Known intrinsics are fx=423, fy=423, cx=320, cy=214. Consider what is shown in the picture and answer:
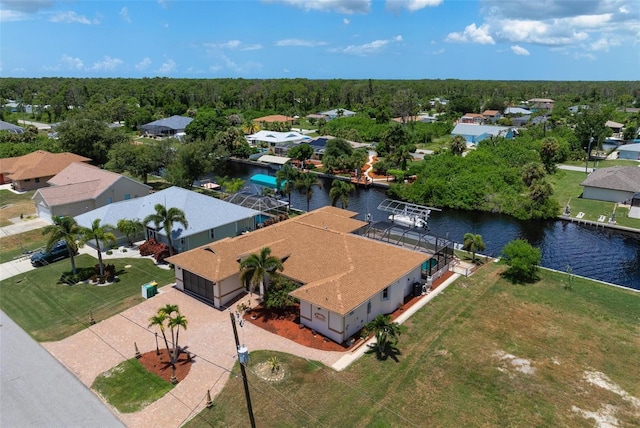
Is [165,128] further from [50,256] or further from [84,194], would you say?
[50,256]

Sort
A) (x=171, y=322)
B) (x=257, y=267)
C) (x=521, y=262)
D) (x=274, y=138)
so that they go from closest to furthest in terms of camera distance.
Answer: (x=171, y=322)
(x=257, y=267)
(x=521, y=262)
(x=274, y=138)

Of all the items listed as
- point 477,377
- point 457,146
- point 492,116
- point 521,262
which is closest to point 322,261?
point 477,377

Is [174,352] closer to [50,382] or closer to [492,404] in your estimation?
[50,382]

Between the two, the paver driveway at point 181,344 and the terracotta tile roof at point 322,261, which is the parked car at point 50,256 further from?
the terracotta tile roof at point 322,261

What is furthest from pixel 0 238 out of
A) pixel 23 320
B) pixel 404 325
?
pixel 404 325

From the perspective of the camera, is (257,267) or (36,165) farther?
(36,165)

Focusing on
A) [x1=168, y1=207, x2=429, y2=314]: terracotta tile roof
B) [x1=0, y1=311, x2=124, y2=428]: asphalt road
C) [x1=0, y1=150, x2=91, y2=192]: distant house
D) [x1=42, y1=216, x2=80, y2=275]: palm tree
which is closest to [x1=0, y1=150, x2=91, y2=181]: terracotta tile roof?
[x1=0, y1=150, x2=91, y2=192]: distant house
